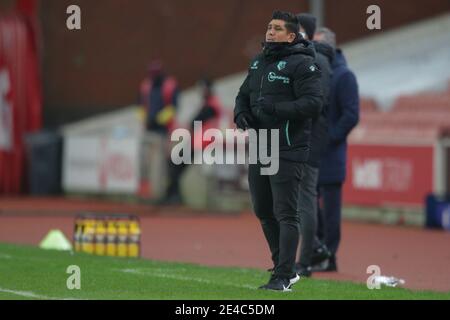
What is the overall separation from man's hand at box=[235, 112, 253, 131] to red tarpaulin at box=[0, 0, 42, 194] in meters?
14.5

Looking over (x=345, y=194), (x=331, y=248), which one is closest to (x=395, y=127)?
(x=345, y=194)

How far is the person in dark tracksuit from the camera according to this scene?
984cm

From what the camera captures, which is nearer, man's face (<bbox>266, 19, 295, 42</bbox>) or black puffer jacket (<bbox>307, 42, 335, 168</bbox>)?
man's face (<bbox>266, 19, 295, 42</bbox>)

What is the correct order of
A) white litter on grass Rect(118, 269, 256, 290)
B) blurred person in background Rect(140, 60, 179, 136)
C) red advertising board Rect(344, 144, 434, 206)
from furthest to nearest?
1. blurred person in background Rect(140, 60, 179, 136)
2. red advertising board Rect(344, 144, 434, 206)
3. white litter on grass Rect(118, 269, 256, 290)

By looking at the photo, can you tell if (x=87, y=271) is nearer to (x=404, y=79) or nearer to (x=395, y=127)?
(x=395, y=127)

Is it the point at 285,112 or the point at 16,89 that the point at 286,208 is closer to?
the point at 285,112

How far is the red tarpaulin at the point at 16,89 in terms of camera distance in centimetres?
2388

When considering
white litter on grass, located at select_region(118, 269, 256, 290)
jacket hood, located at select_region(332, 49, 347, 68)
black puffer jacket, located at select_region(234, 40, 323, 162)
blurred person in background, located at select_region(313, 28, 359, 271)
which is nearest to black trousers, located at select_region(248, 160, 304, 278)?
black puffer jacket, located at select_region(234, 40, 323, 162)

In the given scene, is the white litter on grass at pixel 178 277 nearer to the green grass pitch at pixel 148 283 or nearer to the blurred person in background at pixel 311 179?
the green grass pitch at pixel 148 283

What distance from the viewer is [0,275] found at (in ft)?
36.0

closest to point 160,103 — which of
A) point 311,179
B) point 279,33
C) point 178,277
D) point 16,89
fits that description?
point 16,89

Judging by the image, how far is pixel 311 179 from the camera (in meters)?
11.6

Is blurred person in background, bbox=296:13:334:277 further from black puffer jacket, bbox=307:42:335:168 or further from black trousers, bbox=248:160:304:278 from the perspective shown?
black trousers, bbox=248:160:304:278
